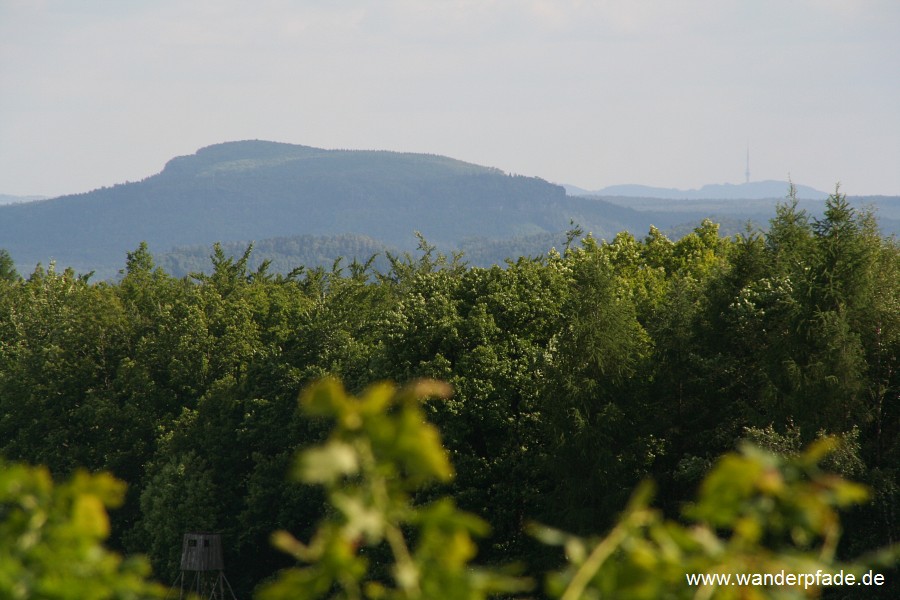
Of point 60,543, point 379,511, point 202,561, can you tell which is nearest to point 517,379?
point 202,561

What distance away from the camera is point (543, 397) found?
31.8 meters

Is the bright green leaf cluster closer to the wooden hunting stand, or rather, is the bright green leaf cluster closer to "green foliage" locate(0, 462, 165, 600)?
"green foliage" locate(0, 462, 165, 600)

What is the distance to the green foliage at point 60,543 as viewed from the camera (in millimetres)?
3612

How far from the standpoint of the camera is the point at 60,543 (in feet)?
12.3

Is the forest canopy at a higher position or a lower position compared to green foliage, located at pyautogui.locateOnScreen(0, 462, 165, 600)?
lower

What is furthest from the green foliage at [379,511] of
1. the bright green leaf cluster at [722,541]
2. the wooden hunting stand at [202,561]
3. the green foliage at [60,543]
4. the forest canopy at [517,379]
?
the wooden hunting stand at [202,561]

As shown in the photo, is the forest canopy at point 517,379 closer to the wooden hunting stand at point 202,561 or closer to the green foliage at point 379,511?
the wooden hunting stand at point 202,561

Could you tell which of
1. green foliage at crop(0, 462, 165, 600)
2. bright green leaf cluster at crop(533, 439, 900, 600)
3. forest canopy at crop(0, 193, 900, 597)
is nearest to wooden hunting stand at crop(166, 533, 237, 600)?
forest canopy at crop(0, 193, 900, 597)

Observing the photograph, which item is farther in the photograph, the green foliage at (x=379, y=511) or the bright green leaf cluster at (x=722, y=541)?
the bright green leaf cluster at (x=722, y=541)

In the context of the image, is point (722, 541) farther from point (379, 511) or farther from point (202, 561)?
point (202, 561)

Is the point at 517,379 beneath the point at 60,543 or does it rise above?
beneath

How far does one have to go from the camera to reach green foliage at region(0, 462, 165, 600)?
3.61 m

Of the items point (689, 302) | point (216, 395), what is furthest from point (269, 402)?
point (689, 302)

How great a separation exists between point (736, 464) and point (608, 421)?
88.9 ft
